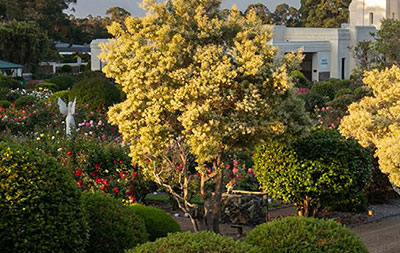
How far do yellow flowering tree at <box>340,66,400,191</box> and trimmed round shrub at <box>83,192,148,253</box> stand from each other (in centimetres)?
326

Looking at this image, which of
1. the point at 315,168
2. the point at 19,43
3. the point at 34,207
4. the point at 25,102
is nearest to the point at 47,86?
the point at 25,102

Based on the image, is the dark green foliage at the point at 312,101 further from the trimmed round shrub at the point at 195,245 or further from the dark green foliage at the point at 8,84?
the trimmed round shrub at the point at 195,245

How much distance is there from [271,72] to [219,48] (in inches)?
30.8

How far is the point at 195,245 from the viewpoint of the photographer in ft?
19.7

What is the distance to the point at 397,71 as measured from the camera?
1023 cm

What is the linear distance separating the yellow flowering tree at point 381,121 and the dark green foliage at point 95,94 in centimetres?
1345

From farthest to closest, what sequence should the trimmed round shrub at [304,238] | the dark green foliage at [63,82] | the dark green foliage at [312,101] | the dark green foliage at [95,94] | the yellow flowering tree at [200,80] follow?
1. the dark green foliage at [63,82]
2. the dark green foliage at [312,101]
3. the dark green foliage at [95,94]
4. the yellow flowering tree at [200,80]
5. the trimmed round shrub at [304,238]

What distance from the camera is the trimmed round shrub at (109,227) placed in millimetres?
7496

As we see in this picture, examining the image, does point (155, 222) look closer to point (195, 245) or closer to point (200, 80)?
point (200, 80)

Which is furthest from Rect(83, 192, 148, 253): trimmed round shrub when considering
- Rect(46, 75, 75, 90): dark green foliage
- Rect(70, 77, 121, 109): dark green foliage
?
Rect(46, 75, 75, 90): dark green foliage

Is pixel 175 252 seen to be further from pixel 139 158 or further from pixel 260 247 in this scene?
pixel 139 158

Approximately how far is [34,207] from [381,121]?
5.21 m

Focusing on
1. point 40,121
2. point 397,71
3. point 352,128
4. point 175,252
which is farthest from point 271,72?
point 40,121

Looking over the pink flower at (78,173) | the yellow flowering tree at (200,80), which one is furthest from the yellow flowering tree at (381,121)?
the pink flower at (78,173)
